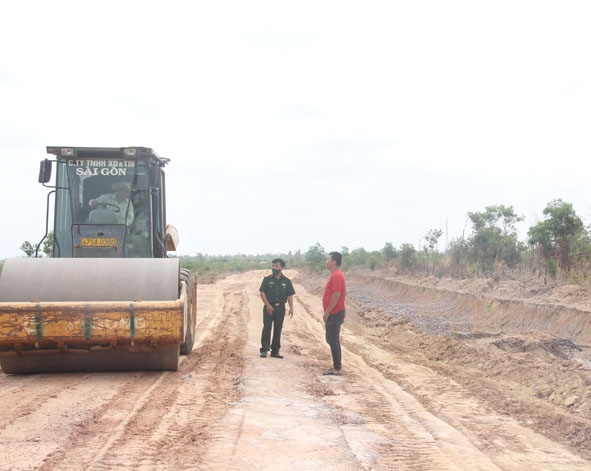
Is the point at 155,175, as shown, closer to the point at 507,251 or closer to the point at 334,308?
the point at 334,308

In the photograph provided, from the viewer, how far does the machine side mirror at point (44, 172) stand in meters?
10.0

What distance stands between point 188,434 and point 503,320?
41.5ft

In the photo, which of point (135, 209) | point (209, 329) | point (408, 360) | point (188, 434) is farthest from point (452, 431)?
point (209, 329)

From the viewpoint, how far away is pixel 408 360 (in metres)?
11.7

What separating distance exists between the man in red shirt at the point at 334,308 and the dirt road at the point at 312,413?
0.28 meters

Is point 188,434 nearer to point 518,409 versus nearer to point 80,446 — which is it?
point 80,446

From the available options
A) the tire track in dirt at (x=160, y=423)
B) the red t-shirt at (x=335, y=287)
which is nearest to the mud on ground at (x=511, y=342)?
the red t-shirt at (x=335, y=287)

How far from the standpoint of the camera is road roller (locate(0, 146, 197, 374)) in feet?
27.2

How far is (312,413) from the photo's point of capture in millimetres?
7223

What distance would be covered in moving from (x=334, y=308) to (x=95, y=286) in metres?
3.29

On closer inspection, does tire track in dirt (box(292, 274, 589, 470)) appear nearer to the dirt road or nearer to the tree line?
the dirt road

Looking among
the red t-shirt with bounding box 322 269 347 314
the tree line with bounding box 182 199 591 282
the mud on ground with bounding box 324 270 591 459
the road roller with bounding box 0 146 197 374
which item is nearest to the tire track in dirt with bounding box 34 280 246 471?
the road roller with bounding box 0 146 197 374

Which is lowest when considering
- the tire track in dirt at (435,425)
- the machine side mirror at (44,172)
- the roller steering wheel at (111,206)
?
the tire track in dirt at (435,425)

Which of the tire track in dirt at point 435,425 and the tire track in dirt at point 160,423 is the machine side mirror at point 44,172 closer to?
the tire track in dirt at point 160,423
